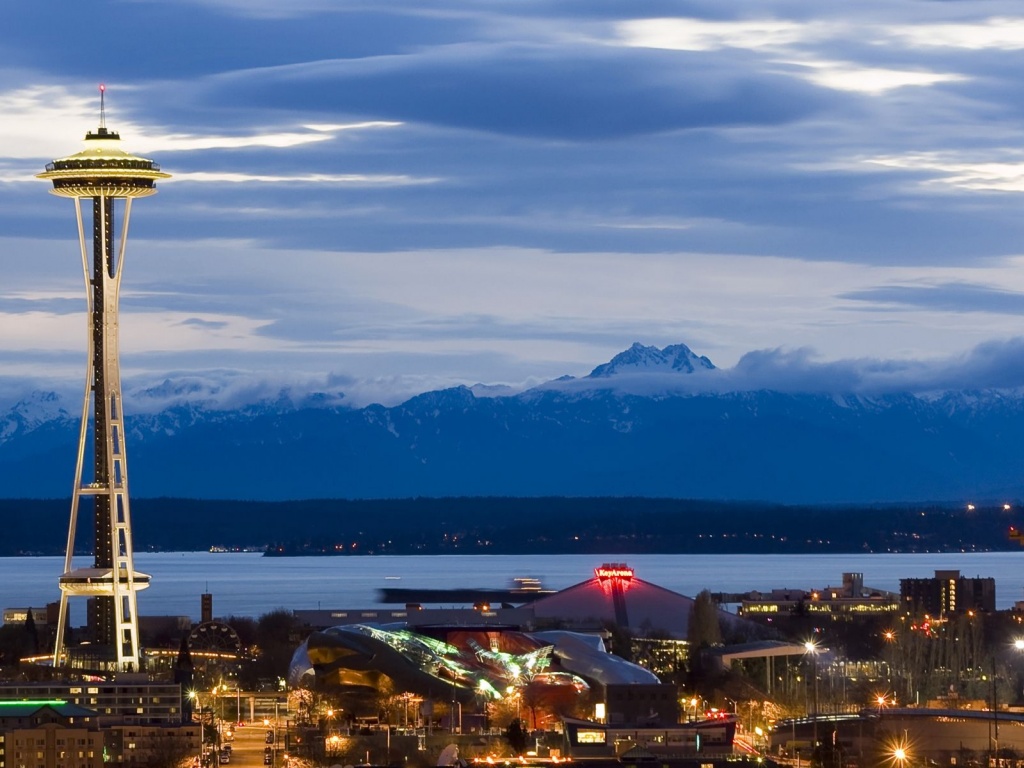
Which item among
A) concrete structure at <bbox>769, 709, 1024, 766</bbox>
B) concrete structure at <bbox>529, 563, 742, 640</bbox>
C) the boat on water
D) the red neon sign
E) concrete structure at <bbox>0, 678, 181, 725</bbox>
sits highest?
the boat on water

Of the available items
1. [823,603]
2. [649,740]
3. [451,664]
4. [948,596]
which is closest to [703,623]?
[451,664]

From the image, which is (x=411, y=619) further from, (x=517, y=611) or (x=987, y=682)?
(x=987, y=682)

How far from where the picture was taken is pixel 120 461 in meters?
104

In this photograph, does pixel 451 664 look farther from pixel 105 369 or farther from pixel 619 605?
pixel 619 605

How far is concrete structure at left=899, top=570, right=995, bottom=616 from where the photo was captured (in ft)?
476

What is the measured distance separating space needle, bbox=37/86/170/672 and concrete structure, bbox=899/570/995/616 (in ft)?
171

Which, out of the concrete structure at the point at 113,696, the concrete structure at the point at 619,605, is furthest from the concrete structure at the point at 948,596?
the concrete structure at the point at 113,696

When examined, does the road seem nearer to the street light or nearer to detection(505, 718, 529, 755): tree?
detection(505, 718, 529, 755): tree

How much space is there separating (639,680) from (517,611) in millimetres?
40178

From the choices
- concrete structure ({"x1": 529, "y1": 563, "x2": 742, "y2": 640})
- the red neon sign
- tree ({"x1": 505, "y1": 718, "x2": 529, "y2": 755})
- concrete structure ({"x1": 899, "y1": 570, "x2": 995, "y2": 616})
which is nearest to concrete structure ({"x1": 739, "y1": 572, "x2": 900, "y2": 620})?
concrete structure ({"x1": 899, "y1": 570, "x2": 995, "y2": 616})

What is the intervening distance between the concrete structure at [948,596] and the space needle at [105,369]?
52072 mm

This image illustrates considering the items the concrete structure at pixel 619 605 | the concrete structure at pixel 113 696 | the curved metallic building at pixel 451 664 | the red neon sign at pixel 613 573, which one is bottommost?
the concrete structure at pixel 113 696

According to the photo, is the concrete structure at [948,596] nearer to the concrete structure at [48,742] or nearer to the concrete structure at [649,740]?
the concrete structure at [649,740]

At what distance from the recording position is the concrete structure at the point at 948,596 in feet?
476
